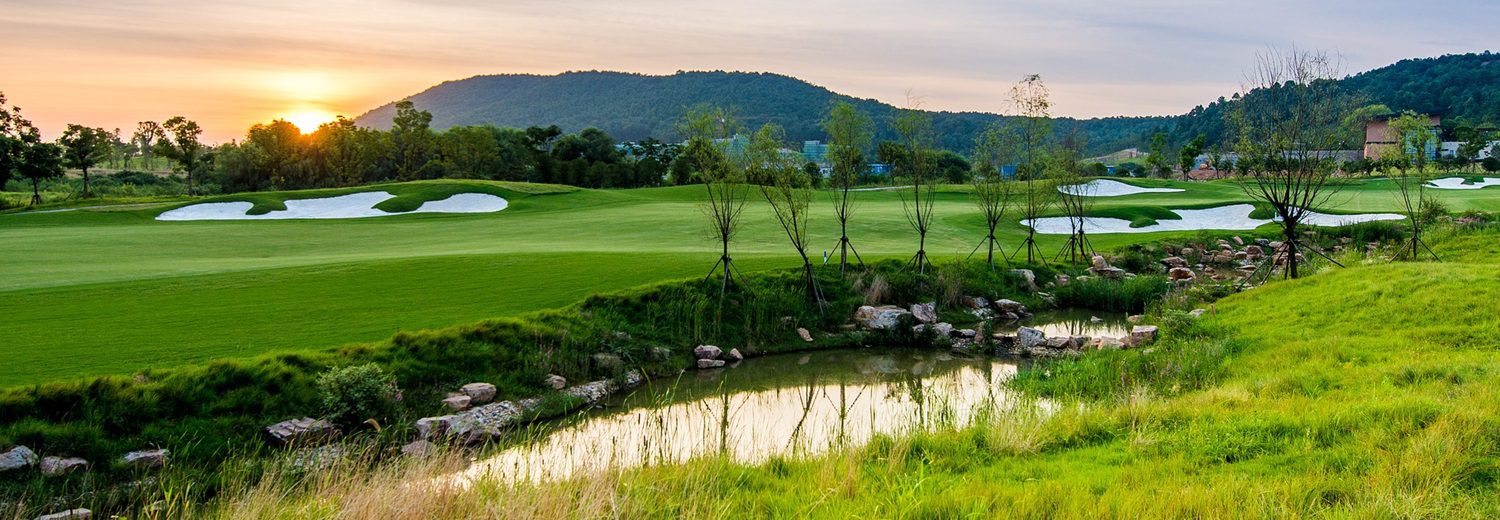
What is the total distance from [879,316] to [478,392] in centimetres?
942

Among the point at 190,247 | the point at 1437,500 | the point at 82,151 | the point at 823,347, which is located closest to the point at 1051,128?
the point at 823,347

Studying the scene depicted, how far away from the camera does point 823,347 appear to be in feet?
55.4

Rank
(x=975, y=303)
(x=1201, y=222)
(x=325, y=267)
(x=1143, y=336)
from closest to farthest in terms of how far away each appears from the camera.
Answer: (x=1143, y=336)
(x=325, y=267)
(x=975, y=303)
(x=1201, y=222)

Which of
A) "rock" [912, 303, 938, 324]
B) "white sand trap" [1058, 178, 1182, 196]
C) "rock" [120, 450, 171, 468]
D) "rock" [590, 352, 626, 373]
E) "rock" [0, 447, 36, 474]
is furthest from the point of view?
"white sand trap" [1058, 178, 1182, 196]

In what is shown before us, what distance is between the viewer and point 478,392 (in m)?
11.9

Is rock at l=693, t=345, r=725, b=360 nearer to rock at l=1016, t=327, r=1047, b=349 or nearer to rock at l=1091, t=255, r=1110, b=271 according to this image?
rock at l=1016, t=327, r=1047, b=349

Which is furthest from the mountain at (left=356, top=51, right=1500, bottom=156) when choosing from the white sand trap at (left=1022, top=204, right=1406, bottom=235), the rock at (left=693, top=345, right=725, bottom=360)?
the rock at (left=693, top=345, right=725, bottom=360)

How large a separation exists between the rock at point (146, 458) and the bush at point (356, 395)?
1.88 m

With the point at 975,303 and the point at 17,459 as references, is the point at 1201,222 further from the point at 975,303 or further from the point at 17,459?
the point at 17,459

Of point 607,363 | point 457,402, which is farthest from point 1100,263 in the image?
point 457,402

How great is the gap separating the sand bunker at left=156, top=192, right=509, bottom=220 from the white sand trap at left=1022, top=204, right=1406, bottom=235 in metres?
26.8

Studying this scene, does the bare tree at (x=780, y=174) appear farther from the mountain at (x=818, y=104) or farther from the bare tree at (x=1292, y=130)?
the mountain at (x=818, y=104)

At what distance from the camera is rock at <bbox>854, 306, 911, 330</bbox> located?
17.6 meters

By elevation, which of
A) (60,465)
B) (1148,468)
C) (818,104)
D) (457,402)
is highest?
(818,104)
